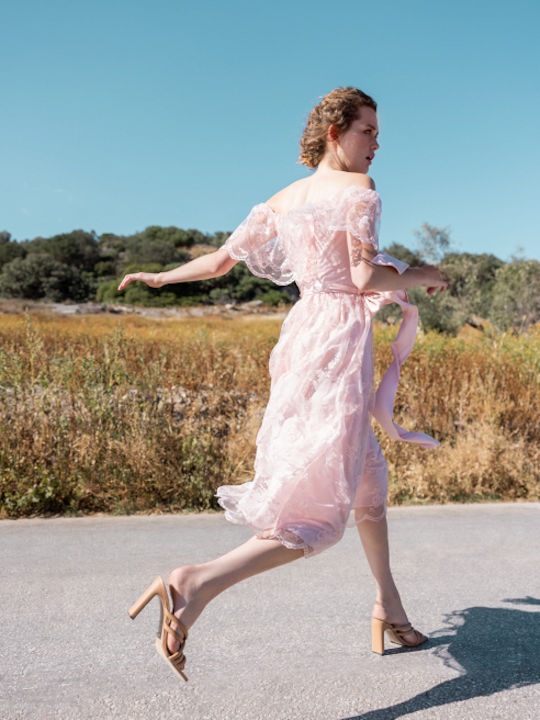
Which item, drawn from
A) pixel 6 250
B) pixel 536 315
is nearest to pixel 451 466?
pixel 536 315

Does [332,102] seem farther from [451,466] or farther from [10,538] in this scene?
[451,466]

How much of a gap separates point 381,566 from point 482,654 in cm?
51

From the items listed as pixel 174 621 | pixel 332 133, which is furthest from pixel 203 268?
pixel 174 621

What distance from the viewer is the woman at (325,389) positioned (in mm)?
1979

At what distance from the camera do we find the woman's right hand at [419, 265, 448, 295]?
2142 mm

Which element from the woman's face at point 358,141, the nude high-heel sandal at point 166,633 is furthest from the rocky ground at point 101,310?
the nude high-heel sandal at point 166,633

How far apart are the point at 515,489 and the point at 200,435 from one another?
7.83ft

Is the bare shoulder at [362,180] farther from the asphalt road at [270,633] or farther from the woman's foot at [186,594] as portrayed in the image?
the asphalt road at [270,633]

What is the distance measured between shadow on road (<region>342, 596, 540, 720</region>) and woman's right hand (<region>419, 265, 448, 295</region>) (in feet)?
4.31

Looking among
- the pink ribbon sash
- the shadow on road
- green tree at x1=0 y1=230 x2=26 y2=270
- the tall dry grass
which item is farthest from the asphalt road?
green tree at x1=0 y1=230 x2=26 y2=270

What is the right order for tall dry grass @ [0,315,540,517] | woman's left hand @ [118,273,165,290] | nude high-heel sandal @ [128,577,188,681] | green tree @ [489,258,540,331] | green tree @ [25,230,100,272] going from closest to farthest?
nude high-heel sandal @ [128,577,188,681] → woman's left hand @ [118,273,165,290] → tall dry grass @ [0,315,540,517] → green tree @ [489,258,540,331] → green tree @ [25,230,100,272]

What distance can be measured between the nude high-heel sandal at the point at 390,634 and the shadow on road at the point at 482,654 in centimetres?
4

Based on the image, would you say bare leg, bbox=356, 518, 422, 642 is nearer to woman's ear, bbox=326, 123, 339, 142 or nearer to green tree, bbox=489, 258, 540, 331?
woman's ear, bbox=326, 123, 339, 142

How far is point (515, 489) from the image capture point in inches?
193
